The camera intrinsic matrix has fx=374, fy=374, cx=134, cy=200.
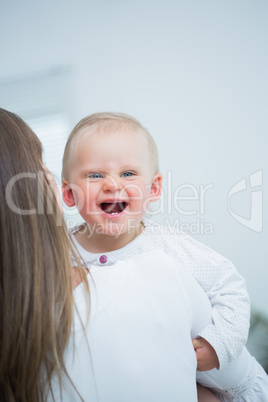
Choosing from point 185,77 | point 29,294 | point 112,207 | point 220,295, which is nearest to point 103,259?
point 112,207

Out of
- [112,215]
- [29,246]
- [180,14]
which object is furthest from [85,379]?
[180,14]

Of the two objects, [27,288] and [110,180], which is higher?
[110,180]

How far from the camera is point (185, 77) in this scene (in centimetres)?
238

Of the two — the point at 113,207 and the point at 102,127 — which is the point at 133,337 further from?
the point at 102,127

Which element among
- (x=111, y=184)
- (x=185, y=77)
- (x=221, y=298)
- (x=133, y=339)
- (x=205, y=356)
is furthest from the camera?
(x=185, y=77)

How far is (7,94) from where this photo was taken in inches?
102

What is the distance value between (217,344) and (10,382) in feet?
1.65

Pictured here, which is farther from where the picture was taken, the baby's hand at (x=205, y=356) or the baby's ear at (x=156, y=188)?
the baby's ear at (x=156, y=188)

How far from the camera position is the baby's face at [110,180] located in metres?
1.26

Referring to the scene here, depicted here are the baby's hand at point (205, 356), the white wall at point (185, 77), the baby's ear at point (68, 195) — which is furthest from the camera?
the white wall at point (185, 77)

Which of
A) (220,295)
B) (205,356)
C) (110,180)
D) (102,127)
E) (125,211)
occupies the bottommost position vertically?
(205,356)

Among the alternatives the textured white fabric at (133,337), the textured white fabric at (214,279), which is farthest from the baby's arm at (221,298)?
the textured white fabric at (133,337)

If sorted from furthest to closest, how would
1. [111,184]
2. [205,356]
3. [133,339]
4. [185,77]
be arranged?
[185,77] < [111,184] < [205,356] < [133,339]

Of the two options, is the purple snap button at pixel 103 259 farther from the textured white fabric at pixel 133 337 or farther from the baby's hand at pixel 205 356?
the textured white fabric at pixel 133 337
